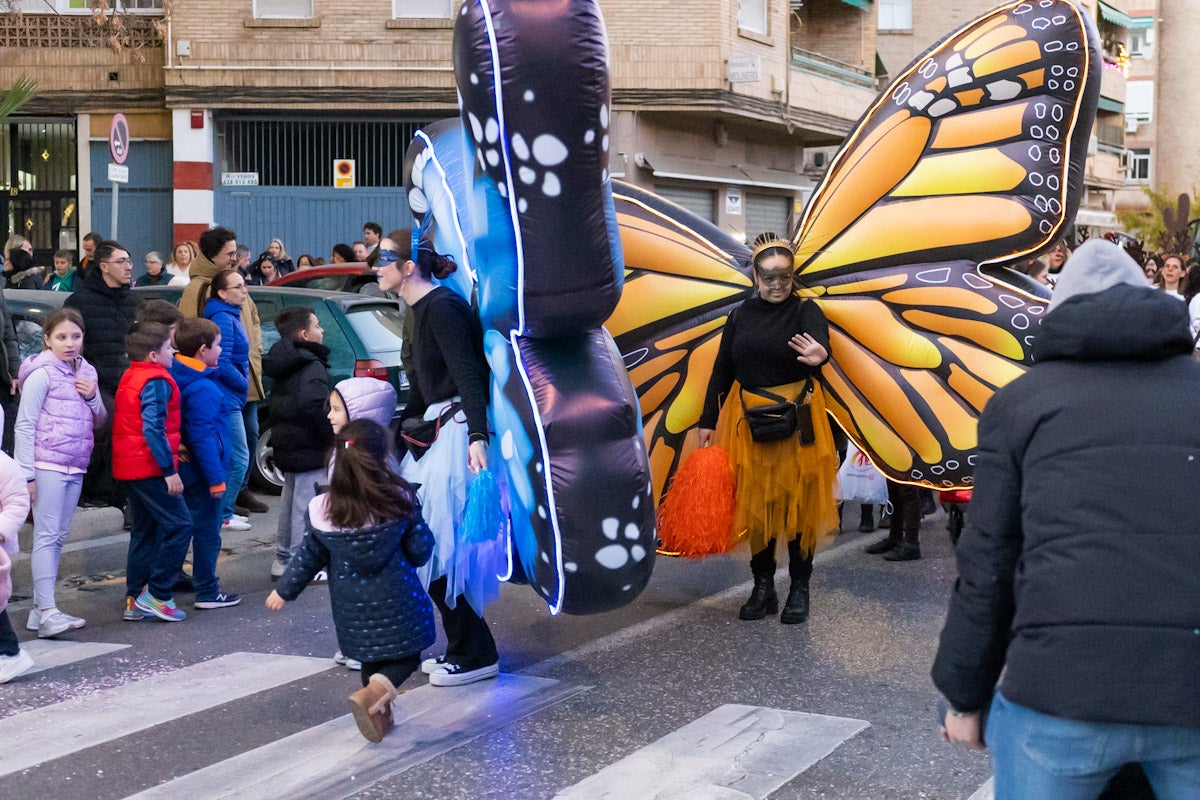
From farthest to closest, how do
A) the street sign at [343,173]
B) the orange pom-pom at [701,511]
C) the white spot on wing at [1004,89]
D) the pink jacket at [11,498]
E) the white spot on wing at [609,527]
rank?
the street sign at [343,173]
the orange pom-pom at [701,511]
the white spot on wing at [1004,89]
the pink jacket at [11,498]
the white spot on wing at [609,527]

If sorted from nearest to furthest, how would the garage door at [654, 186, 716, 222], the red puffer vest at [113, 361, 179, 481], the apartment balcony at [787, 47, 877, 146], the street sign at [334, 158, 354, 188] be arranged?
1. the red puffer vest at [113, 361, 179, 481]
2. the street sign at [334, 158, 354, 188]
3. the garage door at [654, 186, 716, 222]
4. the apartment balcony at [787, 47, 877, 146]

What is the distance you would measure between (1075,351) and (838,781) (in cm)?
233

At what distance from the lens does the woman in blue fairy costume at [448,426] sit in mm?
5488

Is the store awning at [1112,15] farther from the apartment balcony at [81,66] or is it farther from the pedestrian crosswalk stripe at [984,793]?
the pedestrian crosswalk stripe at [984,793]

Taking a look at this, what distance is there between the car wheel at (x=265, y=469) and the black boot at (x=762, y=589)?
A: 4.74 m

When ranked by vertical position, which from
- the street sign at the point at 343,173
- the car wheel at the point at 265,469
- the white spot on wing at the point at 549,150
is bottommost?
the car wheel at the point at 265,469

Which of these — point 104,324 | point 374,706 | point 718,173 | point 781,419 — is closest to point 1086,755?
point 374,706

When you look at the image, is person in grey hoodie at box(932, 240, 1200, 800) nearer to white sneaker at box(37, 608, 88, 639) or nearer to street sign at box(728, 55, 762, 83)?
white sneaker at box(37, 608, 88, 639)

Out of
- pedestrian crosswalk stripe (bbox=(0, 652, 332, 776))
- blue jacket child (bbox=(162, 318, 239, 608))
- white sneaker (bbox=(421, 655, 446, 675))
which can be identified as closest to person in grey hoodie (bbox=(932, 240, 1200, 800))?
white sneaker (bbox=(421, 655, 446, 675))

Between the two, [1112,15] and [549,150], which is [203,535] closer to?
[549,150]

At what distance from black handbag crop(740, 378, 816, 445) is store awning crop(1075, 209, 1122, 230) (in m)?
38.5

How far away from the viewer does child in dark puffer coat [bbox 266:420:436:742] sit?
515cm

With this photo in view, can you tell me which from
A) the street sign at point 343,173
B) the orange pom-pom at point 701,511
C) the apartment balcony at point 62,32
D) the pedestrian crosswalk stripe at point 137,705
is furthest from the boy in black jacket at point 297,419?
the apartment balcony at point 62,32

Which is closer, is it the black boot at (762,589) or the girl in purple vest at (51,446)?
the girl in purple vest at (51,446)
